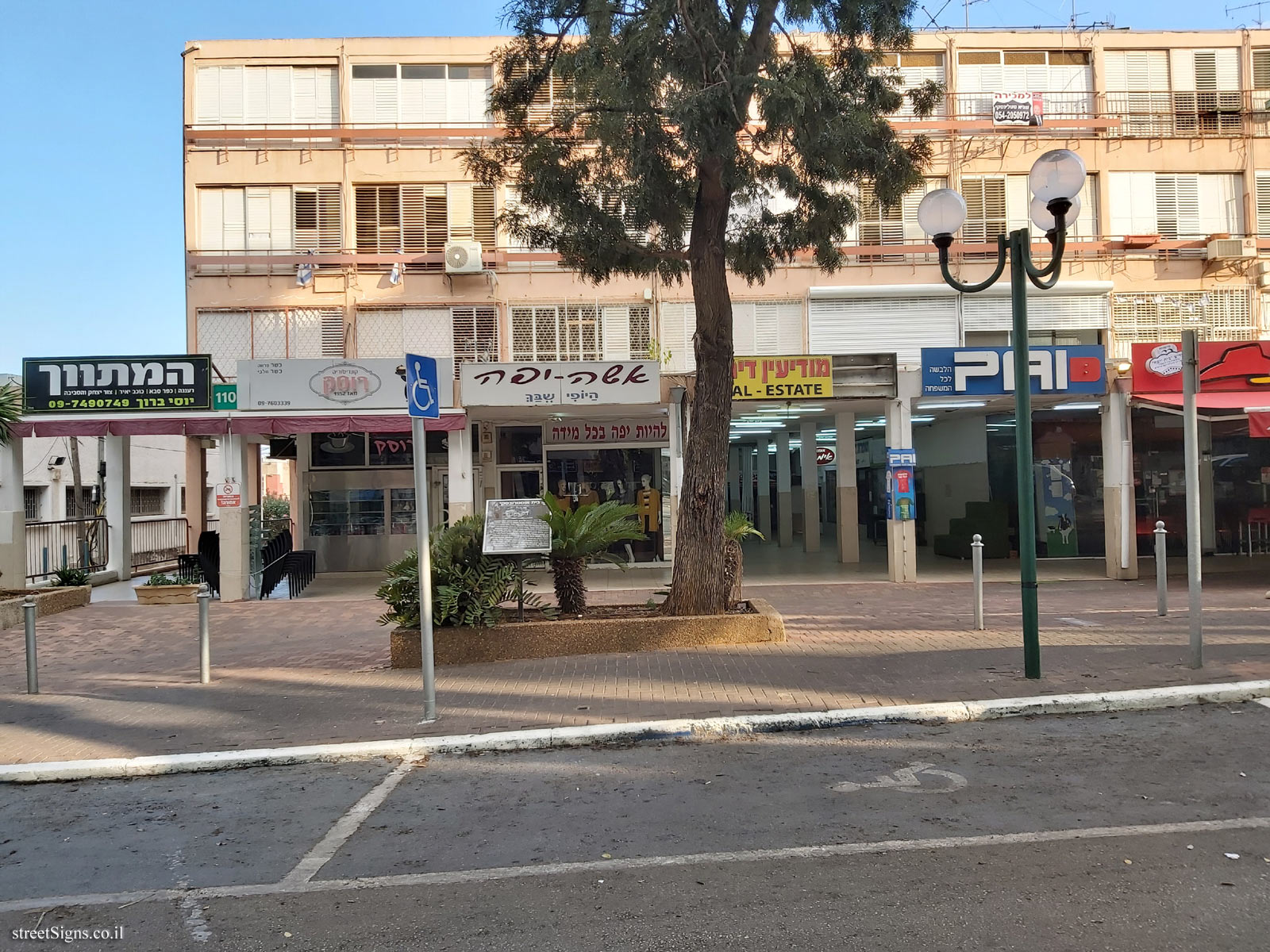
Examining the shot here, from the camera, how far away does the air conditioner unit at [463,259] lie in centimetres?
2039

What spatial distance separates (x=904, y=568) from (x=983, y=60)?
1236 cm

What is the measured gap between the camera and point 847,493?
2131cm

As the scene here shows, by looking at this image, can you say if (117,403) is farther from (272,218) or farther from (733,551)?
(733,551)

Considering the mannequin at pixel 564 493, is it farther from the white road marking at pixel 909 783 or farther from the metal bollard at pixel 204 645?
the white road marking at pixel 909 783

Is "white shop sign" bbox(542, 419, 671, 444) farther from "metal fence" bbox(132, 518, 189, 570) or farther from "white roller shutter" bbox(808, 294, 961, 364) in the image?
"metal fence" bbox(132, 518, 189, 570)

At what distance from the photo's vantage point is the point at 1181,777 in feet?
18.7

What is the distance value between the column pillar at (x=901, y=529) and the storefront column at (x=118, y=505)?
15.4 meters

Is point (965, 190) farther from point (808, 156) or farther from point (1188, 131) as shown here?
point (808, 156)

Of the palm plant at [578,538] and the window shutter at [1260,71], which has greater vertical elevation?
the window shutter at [1260,71]

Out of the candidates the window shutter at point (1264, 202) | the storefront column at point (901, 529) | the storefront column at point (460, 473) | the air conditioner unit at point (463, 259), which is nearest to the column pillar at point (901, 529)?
the storefront column at point (901, 529)

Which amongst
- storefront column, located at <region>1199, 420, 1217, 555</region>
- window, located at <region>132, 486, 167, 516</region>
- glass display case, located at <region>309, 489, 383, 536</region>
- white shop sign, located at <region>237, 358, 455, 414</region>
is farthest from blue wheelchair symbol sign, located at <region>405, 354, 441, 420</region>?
window, located at <region>132, 486, 167, 516</region>

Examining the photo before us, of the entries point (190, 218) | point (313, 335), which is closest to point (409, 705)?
point (313, 335)

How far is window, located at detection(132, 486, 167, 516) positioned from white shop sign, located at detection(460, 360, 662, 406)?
763 inches

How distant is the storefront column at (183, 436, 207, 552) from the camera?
22.2 metres
